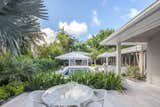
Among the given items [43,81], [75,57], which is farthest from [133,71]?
[43,81]

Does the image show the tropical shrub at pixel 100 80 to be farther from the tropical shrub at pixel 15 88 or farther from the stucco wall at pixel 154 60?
the stucco wall at pixel 154 60

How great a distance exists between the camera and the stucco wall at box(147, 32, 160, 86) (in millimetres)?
13207

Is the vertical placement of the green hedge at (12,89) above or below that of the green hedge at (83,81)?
below

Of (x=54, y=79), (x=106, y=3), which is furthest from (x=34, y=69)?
(x=106, y=3)

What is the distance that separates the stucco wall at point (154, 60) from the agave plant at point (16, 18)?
8626mm

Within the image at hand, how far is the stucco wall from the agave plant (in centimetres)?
863

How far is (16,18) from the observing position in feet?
19.4

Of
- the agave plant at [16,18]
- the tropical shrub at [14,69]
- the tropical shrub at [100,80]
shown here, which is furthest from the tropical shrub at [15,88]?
the agave plant at [16,18]

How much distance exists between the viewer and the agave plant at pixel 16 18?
18.7 ft

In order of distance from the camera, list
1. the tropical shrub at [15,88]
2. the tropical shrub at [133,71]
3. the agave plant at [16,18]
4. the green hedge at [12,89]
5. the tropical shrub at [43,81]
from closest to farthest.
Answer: the agave plant at [16,18]
the green hedge at [12,89]
the tropical shrub at [15,88]
the tropical shrub at [43,81]
the tropical shrub at [133,71]

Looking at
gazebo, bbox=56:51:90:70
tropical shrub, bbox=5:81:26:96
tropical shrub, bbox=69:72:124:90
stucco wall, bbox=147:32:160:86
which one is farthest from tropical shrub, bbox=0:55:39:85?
stucco wall, bbox=147:32:160:86

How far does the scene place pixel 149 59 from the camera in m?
14.6

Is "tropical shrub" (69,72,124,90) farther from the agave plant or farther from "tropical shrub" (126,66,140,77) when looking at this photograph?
"tropical shrub" (126,66,140,77)

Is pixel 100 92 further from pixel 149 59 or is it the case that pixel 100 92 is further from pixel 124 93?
pixel 149 59
